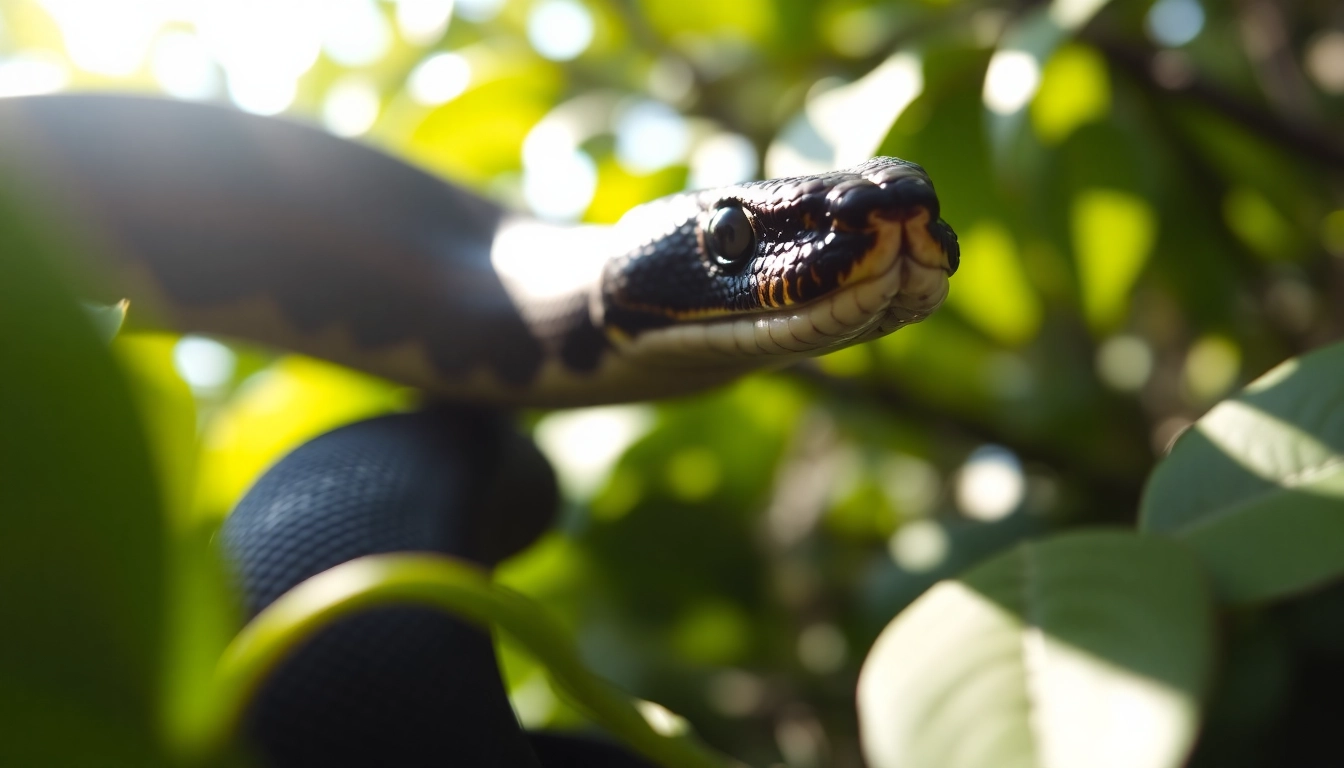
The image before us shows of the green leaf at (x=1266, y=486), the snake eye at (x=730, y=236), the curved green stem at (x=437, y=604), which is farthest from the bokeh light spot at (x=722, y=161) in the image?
the curved green stem at (x=437, y=604)

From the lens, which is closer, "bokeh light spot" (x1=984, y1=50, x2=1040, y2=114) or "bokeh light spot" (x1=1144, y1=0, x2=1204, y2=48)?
"bokeh light spot" (x1=984, y1=50, x2=1040, y2=114)

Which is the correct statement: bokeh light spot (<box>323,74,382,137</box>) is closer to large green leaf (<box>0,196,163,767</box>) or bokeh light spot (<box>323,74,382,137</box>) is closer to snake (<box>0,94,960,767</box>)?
snake (<box>0,94,960,767</box>)

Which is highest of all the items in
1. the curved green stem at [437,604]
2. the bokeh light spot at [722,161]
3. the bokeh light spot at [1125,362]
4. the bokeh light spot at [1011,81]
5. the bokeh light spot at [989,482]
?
the bokeh light spot at [722,161]

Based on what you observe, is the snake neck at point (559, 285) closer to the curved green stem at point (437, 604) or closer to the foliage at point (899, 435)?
the foliage at point (899, 435)

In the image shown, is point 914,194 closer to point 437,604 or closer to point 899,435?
point 437,604

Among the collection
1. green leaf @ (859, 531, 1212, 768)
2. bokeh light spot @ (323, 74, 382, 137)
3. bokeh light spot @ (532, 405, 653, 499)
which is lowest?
green leaf @ (859, 531, 1212, 768)

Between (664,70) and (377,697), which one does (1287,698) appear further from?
(664,70)

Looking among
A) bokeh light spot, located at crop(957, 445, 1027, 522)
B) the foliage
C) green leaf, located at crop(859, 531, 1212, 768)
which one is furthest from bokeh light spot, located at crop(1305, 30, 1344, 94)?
green leaf, located at crop(859, 531, 1212, 768)
